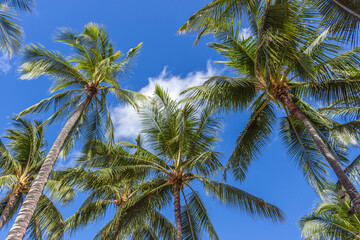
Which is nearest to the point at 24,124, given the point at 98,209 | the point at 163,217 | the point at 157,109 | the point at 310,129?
the point at 98,209

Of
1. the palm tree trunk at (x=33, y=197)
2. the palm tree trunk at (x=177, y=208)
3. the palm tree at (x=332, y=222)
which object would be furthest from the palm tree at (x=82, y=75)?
the palm tree at (x=332, y=222)

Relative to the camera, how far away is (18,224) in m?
5.58

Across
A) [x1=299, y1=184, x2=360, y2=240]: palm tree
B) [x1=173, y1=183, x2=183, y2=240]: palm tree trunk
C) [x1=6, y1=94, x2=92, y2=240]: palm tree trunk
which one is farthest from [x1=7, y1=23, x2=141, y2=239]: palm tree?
[x1=299, y1=184, x2=360, y2=240]: palm tree

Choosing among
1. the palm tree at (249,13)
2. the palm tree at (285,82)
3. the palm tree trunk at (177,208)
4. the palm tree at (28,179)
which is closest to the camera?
the palm tree at (249,13)

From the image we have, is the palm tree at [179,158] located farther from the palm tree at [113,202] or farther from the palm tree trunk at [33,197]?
the palm tree trunk at [33,197]

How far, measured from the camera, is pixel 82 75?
9.91 meters

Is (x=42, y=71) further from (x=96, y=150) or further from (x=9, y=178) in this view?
(x=9, y=178)

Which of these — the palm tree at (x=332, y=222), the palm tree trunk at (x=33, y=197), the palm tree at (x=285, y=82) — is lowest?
the palm tree trunk at (x=33, y=197)

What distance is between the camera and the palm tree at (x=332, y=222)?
38.5 feet

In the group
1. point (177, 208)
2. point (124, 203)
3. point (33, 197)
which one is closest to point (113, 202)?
point (124, 203)

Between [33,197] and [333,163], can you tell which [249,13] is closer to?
[333,163]

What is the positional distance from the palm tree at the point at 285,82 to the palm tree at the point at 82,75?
10.9ft

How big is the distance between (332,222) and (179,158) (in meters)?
7.49

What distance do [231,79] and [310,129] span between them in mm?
2776
